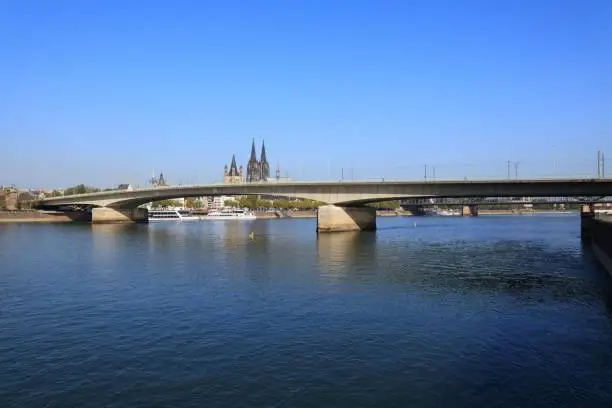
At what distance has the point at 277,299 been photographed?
83.0 feet

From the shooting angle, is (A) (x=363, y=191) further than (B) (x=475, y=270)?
Yes

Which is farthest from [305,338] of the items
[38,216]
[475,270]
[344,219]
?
[38,216]

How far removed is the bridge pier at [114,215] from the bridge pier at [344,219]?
59.2 metres

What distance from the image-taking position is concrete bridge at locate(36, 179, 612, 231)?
65.0m

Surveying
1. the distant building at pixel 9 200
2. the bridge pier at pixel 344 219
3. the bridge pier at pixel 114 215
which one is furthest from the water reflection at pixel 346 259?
the distant building at pixel 9 200

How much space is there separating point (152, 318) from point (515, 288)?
1935 cm

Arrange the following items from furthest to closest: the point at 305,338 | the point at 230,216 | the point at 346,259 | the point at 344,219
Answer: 1. the point at 230,216
2. the point at 344,219
3. the point at 346,259
4. the point at 305,338

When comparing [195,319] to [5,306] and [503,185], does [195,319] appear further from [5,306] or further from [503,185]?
[503,185]

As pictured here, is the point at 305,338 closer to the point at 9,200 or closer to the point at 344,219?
the point at 344,219

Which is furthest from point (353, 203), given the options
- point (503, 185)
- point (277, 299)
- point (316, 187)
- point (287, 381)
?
point (287, 381)

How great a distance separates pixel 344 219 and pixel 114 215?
62824 millimetres

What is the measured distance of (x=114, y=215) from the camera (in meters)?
121

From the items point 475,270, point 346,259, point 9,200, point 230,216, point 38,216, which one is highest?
point 9,200

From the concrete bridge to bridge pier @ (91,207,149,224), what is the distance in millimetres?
5824
